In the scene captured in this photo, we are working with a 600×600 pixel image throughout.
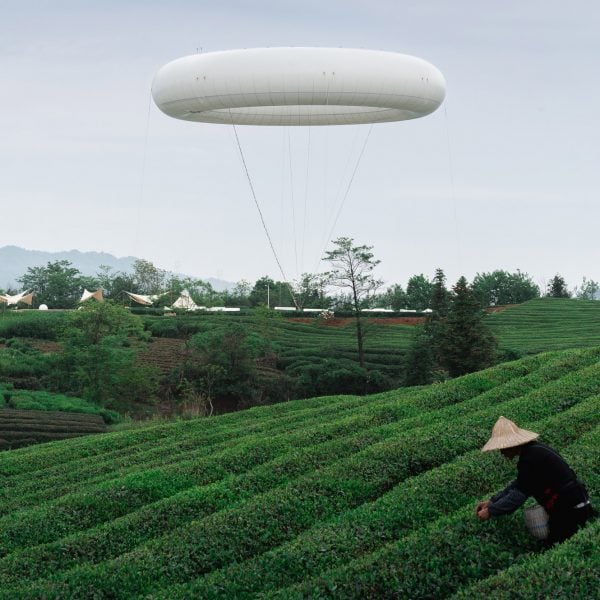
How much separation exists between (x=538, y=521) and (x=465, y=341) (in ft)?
94.2

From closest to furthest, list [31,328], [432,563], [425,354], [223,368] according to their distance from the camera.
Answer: [432,563] < [223,368] < [425,354] < [31,328]

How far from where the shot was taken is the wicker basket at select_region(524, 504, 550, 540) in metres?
9.16

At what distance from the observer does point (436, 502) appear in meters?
11.3

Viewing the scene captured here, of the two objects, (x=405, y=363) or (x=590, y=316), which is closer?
(x=405, y=363)

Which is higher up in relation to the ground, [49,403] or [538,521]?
[538,521]

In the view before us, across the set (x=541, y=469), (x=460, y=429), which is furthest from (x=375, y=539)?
(x=460, y=429)

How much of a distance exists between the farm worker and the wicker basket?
0.06 metres

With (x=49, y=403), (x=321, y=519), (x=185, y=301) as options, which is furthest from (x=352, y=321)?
(x=321, y=519)

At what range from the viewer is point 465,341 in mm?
37562

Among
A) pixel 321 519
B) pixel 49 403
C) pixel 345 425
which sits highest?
pixel 345 425

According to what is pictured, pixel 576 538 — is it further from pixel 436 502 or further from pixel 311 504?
pixel 311 504

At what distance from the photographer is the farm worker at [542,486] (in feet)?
28.5

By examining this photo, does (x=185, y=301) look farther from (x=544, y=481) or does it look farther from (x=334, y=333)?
(x=544, y=481)

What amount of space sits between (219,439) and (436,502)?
10.1m
